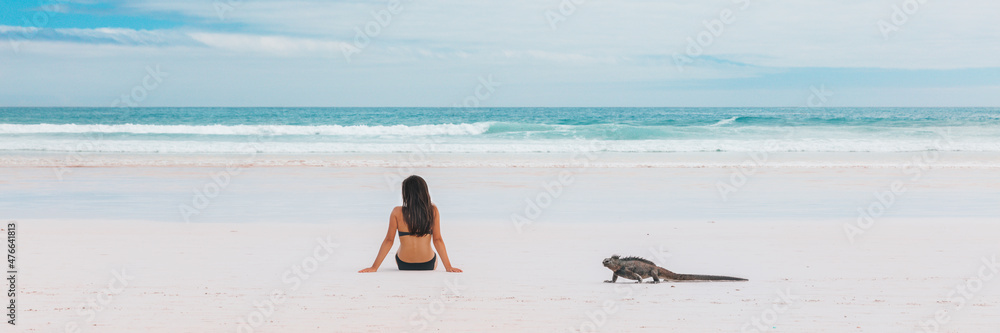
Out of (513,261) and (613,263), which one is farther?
(513,261)

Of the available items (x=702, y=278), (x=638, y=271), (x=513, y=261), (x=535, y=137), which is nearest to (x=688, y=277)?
(x=702, y=278)

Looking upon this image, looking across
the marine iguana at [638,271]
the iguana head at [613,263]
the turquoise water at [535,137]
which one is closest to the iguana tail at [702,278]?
the marine iguana at [638,271]

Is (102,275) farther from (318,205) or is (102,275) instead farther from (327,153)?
(327,153)

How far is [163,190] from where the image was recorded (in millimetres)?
12125

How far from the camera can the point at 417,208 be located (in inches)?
214

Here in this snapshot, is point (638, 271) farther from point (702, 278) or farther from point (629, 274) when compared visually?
point (702, 278)

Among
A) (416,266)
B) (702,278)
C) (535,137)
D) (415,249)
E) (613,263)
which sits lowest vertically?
(702,278)

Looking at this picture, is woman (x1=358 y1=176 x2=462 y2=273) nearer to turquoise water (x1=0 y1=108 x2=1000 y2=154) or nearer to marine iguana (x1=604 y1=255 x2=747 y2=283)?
marine iguana (x1=604 y1=255 x2=747 y2=283)

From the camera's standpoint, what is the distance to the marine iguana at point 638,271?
5227mm

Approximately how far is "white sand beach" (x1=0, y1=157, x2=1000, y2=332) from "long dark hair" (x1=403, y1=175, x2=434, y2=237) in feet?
1.18

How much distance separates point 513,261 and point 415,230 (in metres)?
1.09

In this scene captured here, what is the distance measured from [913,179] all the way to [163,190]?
13577 mm

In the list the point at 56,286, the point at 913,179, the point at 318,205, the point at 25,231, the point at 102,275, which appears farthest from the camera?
the point at 913,179

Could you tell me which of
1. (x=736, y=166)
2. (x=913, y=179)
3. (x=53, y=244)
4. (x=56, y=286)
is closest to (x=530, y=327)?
(x=56, y=286)
